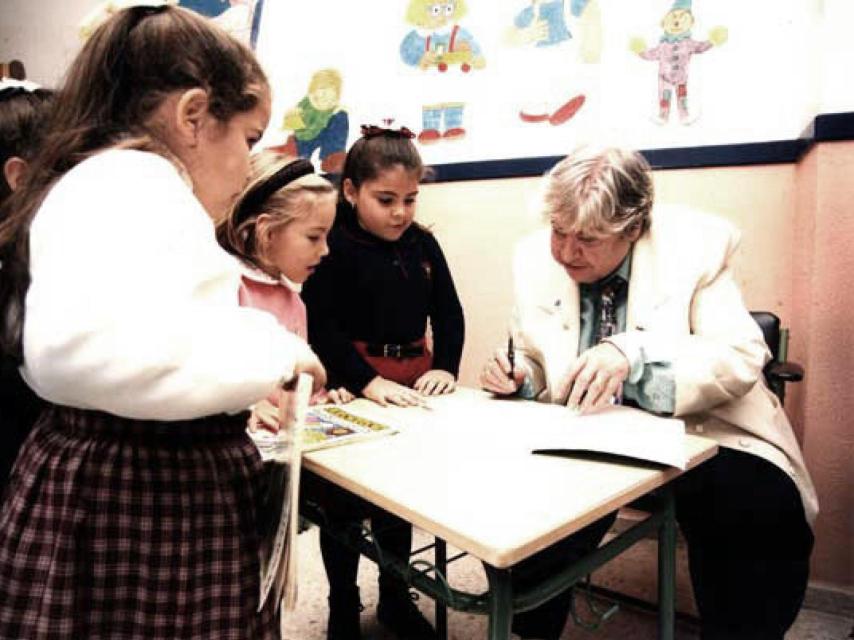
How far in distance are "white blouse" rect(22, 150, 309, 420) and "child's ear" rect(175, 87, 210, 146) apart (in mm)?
115

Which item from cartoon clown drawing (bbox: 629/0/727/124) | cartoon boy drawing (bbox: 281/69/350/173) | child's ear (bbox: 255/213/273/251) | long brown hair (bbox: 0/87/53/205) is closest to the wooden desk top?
child's ear (bbox: 255/213/273/251)

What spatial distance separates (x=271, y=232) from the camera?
1612 mm

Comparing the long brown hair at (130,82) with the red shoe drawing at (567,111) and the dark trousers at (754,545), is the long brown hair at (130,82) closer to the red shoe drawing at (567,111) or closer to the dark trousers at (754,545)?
the dark trousers at (754,545)

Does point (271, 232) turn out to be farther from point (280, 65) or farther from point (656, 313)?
point (280, 65)

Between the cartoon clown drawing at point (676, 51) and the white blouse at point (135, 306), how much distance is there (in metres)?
1.78

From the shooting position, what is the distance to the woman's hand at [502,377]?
151cm

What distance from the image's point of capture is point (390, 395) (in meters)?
A: 1.54

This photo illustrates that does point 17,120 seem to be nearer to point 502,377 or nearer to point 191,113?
point 191,113

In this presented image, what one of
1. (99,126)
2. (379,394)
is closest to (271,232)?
(379,394)

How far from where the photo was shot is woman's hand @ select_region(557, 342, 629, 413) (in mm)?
1277

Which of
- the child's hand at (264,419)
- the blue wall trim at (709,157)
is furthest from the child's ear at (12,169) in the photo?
the blue wall trim at (709,157)

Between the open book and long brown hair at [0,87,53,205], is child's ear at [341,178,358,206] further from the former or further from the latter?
the open book

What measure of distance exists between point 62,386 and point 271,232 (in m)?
0.96

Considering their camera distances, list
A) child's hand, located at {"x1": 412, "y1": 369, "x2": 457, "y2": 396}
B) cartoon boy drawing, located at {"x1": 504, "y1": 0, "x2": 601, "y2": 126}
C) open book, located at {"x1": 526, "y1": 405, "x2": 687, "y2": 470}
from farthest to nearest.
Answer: cartoon boy drawing, located at {"x1": 504, "y1": 0, "x2": 601, "y2": 126} → child's hand, located at {"x1": 412, "y1": 369, "x2": 457, "y2": 396} → open book, located at {"x1": 526, "y1": 405, "x2": 687, "y2": 470}
